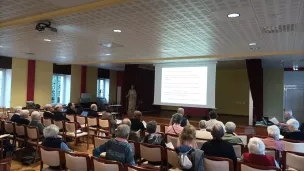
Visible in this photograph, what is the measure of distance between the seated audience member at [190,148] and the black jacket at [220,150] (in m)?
0.30

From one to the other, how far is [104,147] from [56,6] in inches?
92.7

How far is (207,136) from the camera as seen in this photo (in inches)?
178

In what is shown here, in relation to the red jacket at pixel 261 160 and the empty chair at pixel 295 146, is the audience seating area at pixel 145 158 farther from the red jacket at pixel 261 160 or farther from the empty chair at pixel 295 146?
the red jacket at pixel 261 160

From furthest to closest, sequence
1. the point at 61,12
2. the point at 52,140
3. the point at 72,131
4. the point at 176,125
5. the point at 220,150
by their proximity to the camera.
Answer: the point at 72,131 → the point at 176,125 → the point at 61,12 → the point at 52,140 → the point at 220,150

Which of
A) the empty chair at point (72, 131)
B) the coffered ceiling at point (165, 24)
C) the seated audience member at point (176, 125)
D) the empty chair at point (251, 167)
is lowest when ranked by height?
the empty chair at point (72, 131)

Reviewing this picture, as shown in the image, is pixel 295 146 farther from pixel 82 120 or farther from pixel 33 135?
pixel 82 120

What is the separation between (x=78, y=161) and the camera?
2764mm

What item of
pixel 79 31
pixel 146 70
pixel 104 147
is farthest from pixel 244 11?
pixel 146 70

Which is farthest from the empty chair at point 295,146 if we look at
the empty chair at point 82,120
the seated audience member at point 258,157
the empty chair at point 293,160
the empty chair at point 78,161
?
the empty chair at point 82,120

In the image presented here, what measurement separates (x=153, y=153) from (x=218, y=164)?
104 centimetres

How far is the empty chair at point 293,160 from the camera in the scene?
2.91 meters

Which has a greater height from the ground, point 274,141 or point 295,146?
point 274,141

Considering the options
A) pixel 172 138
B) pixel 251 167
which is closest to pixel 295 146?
pixel 251 167

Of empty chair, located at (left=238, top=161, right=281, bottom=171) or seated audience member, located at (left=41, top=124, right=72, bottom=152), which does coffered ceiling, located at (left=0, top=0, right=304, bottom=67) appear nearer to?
seated audience member, located at (left=41, top=124, right=72, bottom=152)
